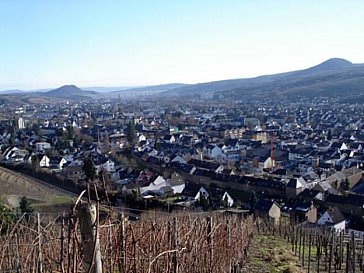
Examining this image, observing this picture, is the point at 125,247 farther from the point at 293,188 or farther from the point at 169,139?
the point at 169,139

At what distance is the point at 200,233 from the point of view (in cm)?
678

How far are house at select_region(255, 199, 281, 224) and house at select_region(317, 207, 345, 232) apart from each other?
2166 mm

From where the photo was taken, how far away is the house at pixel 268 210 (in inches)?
874

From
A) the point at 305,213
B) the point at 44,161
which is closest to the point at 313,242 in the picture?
the point at 305,213

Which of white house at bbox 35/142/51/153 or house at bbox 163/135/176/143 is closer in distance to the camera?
white house at bbox 35/142/51/153

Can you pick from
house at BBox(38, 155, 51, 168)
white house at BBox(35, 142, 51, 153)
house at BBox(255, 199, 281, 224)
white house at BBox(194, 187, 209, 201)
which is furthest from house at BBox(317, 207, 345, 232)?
white house at BBox(35, 142, 51, 153)

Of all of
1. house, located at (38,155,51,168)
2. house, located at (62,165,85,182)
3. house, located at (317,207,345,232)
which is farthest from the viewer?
house, located at (38,155,51,168)

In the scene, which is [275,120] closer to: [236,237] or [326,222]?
[326,222]

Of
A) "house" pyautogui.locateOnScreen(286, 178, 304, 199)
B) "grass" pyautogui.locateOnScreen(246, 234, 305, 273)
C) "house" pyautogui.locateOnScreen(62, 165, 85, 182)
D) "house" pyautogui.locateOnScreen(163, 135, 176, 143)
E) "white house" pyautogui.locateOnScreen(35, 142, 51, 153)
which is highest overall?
"grass" pyautogui.locateOnScreen(246, 234, 305, 273)

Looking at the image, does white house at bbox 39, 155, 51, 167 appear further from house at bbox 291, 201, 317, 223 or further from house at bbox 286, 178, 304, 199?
house at bbox 291, 201, 317, 223

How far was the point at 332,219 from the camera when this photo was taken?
2178cm

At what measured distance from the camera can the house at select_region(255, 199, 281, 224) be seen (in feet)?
72.8

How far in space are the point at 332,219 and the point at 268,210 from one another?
321cm

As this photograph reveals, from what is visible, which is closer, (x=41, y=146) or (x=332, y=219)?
(x=332, y=219)
